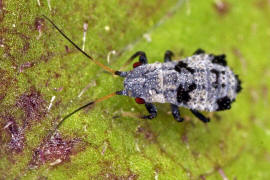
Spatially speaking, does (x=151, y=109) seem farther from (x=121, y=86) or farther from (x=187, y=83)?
(x=187, y=83)

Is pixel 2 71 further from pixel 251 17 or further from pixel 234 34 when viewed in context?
pixel 251 17

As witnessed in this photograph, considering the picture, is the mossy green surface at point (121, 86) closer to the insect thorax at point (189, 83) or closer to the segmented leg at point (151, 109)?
the segmented leg at point (151, 109)

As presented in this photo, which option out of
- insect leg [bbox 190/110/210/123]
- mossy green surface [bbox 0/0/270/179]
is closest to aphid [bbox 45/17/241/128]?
insect leg [bbox 190/110/210/123]

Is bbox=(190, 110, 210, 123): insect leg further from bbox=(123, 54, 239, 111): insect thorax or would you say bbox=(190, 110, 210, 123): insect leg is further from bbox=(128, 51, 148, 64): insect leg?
bbox=(128, 51, 148, 64): insect leg

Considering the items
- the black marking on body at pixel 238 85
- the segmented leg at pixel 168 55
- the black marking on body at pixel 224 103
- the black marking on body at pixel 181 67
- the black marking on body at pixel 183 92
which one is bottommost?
the black marking on body at pixel 224 103

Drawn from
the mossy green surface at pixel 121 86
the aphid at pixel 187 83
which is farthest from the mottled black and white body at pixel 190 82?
the mossy green surface at pixel 121 86

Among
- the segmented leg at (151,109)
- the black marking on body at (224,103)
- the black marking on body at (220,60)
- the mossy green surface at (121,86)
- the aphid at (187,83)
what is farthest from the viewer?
the black marking on body at (220,60)

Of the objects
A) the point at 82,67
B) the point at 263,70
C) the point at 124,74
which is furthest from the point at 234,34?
the point at 82,67
